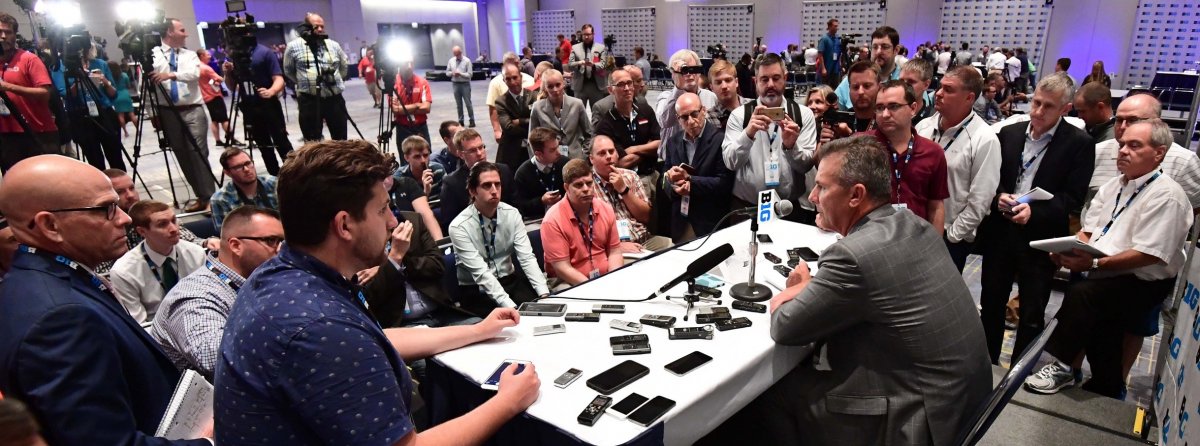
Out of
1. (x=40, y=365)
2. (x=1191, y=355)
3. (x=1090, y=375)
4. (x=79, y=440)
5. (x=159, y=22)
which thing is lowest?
(x=1090, y=375)

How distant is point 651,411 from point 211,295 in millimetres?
1535

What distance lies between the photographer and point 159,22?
5.86m

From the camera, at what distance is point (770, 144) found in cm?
375

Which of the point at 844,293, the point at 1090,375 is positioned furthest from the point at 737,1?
the point at 844,293

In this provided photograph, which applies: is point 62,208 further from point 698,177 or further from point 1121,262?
point 1121,262

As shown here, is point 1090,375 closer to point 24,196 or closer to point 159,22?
point 24,196

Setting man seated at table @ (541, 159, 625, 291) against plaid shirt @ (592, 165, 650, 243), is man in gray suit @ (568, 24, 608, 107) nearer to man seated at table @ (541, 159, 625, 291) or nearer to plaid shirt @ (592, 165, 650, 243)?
plaid shirt @ (592, 165, 650, 243)

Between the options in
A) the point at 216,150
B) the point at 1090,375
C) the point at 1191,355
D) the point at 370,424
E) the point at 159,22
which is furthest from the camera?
the point at 216,150

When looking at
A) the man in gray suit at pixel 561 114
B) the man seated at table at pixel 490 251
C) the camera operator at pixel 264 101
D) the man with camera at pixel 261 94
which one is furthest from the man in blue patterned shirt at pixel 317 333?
the camera operator at pixel 264 101

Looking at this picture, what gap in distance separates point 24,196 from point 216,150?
8.69m

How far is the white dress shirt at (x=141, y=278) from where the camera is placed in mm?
2889

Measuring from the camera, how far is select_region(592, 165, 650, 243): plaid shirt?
3.96 metres

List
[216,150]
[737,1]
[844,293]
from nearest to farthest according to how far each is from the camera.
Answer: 1. [844,293]
2. [216,150]
3. [737,1]

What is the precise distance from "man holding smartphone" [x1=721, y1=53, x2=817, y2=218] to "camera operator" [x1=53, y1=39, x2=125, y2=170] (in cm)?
551
